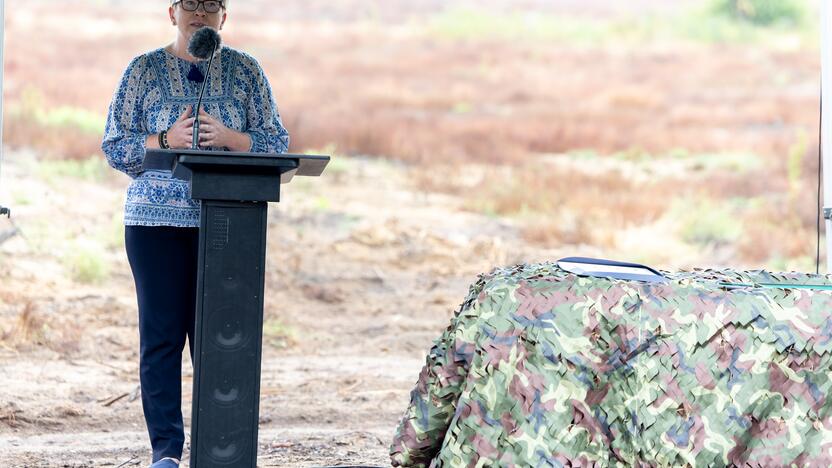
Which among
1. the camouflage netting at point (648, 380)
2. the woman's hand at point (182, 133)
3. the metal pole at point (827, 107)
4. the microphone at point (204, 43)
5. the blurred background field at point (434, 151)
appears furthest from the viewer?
the blurred background field at point (434, 151)

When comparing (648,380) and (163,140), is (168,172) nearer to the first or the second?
(163,140)

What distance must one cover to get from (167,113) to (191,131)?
24 centimetres

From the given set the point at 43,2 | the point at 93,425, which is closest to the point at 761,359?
the point at 93,425

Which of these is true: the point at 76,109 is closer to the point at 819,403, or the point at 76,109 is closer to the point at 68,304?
the point at 68,304

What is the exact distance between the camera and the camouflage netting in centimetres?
248

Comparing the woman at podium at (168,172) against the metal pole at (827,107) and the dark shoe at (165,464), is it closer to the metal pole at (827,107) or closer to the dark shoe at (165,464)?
the dark shoe at (165,464)

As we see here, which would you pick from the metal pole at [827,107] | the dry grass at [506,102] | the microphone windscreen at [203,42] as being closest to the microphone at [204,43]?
the microphone windscreen at [203,42]

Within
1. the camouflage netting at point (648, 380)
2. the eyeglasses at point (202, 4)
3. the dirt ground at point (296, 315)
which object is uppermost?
the eyeglasses at point (202, 4)

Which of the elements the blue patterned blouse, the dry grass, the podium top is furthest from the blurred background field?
the podium top

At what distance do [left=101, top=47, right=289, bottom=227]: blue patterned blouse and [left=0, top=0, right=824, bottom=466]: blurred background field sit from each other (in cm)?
364

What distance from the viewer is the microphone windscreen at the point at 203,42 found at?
265cm

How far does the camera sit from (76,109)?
37.2 ft

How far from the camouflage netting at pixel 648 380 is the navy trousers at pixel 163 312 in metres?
0.84

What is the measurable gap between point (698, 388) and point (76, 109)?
32.2 feet
